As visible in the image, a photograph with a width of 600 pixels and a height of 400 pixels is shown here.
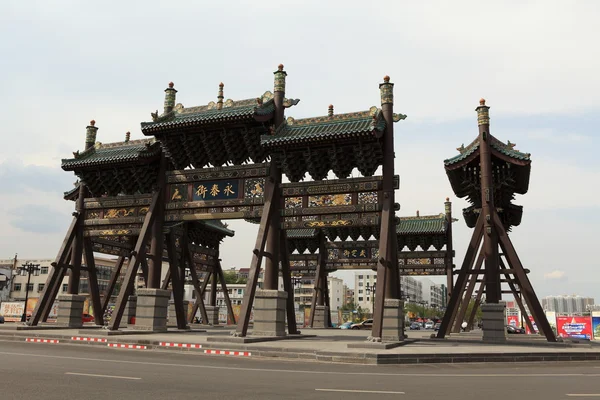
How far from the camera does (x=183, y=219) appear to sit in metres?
20.2

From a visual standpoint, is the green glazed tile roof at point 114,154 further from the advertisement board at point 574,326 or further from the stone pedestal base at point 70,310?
the advertisement board at point 574,326

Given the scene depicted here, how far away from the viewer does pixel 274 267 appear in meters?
18.2

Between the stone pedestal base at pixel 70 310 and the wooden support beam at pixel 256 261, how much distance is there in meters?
9.65

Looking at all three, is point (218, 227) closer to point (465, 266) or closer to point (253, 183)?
point (253, 183)

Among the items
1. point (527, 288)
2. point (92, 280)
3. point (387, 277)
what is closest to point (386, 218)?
point (387, 277)

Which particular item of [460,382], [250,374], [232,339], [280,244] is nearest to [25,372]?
[250,374]

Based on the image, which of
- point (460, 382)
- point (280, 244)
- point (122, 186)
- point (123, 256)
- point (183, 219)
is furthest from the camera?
point (123, 256)

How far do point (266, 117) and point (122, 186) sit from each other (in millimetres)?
7878

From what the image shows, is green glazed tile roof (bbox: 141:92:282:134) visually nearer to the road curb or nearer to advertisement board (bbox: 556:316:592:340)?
the road curb

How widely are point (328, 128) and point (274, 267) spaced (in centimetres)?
558

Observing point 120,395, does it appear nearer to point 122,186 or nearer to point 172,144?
point 172,144

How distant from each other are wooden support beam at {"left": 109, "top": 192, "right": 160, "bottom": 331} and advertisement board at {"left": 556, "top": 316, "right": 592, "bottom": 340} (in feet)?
95.0

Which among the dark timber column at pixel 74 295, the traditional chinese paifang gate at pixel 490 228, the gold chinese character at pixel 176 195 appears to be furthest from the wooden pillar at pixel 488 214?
the dark timber column at pixel 74 295

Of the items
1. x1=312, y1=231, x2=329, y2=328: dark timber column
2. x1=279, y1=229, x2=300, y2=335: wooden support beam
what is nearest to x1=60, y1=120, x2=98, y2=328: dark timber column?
x1=279, y1=229, x2=300, y2=335: wooden support beam
